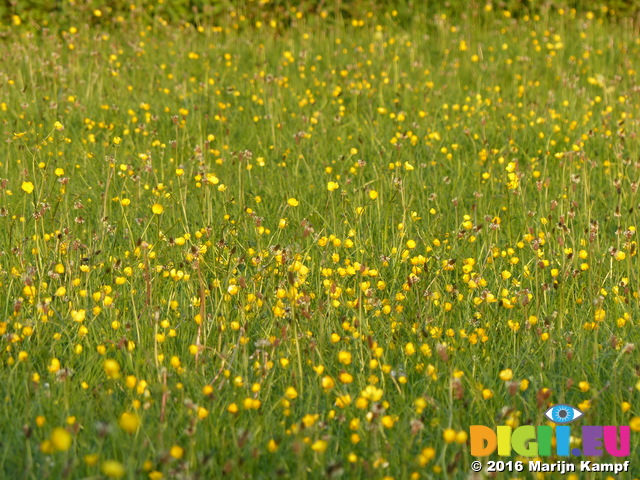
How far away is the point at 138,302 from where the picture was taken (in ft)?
11.0

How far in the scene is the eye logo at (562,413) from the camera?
2621 mm

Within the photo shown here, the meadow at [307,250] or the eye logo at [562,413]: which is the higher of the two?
the meadow at [307,250]

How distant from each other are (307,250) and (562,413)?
1.42 meters

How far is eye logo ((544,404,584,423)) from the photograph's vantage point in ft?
8.60

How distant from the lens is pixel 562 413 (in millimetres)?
2645

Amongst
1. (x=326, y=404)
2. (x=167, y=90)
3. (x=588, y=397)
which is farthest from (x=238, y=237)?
(x=167, y=90)

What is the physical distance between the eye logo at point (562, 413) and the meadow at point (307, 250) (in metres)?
0.07

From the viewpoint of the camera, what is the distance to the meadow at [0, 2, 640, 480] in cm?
253

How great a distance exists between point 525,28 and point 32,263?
6.26m

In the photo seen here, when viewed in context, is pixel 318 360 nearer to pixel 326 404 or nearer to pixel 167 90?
pixel 326 404

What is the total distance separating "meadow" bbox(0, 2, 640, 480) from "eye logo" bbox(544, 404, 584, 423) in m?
0.07
